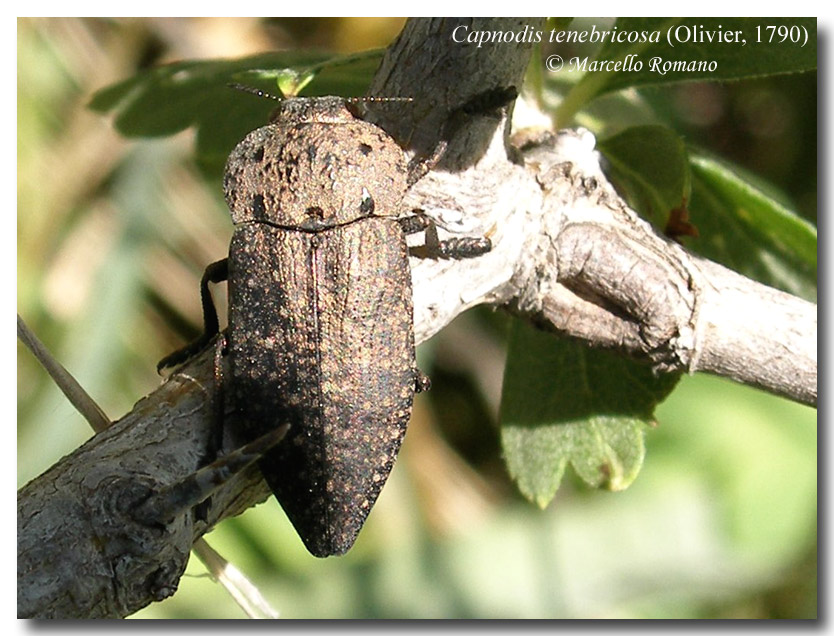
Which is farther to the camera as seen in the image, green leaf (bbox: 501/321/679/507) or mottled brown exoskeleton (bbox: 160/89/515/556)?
green leaf (bbox: 501/321/679/507)

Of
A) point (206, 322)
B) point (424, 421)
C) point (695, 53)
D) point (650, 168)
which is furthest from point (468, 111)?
point (424, 421)

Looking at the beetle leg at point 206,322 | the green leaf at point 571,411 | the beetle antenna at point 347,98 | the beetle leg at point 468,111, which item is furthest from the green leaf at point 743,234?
the beetle leg at point 206,322

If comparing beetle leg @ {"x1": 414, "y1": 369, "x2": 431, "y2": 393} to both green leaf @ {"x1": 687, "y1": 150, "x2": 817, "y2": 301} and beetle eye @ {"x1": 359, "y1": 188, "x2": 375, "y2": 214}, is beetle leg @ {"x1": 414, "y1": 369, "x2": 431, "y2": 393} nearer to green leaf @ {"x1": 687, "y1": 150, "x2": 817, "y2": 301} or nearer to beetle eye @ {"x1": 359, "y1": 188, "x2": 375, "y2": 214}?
beetle eye @ {"x1": 359, "y1": 188, "x2": 375, "y2": 214}

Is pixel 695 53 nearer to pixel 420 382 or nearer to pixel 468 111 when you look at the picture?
pixel 468 111

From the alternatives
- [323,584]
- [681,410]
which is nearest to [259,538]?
[323,584]

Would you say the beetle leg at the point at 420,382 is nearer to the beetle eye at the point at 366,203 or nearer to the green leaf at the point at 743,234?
the beetle eye at the point at 366,203

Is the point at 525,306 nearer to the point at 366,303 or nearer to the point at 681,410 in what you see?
the point at 366,303

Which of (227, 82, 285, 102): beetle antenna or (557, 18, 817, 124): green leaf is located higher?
(227, 82, 285, 102): beetle antenna

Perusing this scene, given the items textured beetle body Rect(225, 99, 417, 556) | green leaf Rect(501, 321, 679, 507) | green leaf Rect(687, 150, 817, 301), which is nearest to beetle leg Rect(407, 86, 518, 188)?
textured beetle body Rect(225, 99, 417, 556)
